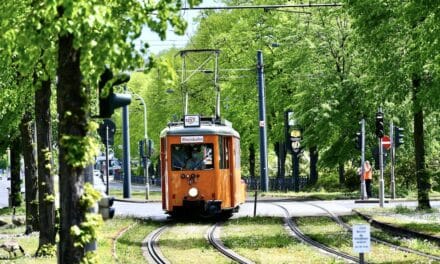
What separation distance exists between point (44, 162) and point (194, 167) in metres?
9.02

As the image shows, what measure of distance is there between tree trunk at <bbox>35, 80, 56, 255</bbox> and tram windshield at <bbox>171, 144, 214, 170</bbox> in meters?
8.13

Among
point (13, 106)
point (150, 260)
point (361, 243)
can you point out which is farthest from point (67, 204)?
point (13, 106)

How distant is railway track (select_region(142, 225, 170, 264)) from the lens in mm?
16667

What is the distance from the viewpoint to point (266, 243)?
18.9m

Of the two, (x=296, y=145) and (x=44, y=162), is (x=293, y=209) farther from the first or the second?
(x=44, y=162)

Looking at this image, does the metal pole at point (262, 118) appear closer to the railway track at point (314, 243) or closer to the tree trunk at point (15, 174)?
the tree trunk at point (15, 174)

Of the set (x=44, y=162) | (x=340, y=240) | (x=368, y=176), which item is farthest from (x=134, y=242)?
(x=368, y=176)

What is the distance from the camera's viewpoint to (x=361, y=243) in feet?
35.9

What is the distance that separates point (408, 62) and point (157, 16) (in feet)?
55.8

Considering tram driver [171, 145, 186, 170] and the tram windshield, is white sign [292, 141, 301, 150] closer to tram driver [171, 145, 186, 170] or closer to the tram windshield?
the tram windshield

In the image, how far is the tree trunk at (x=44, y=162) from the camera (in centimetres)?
1609

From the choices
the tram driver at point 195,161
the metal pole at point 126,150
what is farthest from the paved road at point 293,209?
the metal pole at point 126,150

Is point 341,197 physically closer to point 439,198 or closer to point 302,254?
point 439,198

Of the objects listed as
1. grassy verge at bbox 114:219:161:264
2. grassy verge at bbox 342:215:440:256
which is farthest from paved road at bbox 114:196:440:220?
grassy verge at bbox 342:215:440:256
